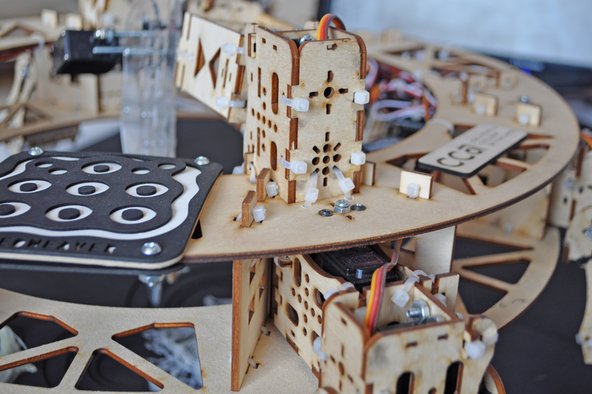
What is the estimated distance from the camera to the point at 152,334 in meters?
2.36

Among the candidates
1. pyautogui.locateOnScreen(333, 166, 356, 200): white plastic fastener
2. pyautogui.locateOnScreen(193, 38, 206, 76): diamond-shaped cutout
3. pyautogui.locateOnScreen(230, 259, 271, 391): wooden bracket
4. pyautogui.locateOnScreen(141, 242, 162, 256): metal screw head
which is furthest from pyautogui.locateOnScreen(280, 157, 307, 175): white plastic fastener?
pyautogui.locateOnScreen(193, 38, 206, 76): diamond-shaped cutout

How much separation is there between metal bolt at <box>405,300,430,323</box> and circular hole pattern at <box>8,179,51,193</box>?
838 mm

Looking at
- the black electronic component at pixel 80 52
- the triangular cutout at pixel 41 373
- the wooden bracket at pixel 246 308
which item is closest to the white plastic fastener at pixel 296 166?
the wooden bracket at pixel 246 308

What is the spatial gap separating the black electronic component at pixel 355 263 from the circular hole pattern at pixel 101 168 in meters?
0.52

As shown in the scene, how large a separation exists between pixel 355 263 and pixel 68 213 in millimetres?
620

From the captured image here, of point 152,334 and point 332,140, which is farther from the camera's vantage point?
point 152,334

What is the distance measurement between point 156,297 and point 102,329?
58cm

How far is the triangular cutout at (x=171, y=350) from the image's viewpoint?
214 centimetres

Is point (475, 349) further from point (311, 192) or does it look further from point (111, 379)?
point (111, 379)

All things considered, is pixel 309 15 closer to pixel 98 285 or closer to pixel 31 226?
pixel 98 285

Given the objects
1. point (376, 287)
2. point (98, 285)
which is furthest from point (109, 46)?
point (376, 287)

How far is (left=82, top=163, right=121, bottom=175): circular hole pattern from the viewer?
170 cm

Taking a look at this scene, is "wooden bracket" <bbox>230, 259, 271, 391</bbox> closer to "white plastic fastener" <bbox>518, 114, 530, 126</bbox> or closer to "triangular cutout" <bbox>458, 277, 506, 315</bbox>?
"triangular cutout" <bbox>458, 277, 506, 315</bbox>

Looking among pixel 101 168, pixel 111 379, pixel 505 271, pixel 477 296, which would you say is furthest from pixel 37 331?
pixel 505 271
